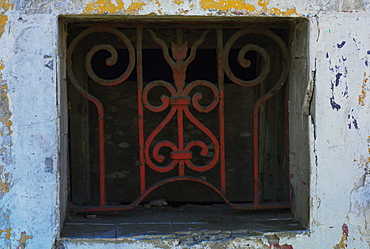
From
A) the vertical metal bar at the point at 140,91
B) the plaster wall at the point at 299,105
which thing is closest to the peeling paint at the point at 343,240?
the plaster wall at the point at 299,105

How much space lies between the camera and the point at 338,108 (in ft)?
8.74

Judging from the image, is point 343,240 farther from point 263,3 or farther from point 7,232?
point 7,232

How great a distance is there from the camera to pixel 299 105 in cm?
283

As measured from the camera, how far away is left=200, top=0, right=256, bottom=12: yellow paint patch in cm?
257

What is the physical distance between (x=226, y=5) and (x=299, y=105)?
27.1 inches

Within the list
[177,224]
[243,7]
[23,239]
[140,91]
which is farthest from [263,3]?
[23,239]

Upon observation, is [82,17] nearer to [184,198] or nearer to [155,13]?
[155,13]

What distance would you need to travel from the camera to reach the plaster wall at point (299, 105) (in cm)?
252

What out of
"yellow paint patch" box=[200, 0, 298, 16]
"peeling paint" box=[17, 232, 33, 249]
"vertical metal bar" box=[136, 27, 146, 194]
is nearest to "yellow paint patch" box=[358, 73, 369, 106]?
"yellow paint patch" box=[200, 0, 298, 16]

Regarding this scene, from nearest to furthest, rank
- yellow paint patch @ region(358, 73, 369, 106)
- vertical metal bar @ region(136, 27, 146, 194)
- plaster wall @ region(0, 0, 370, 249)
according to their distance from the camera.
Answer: plaster wall @ region(0, 0, 370, 249) → yellow paint patch @ region(358, 73, 369, 106) → vertical metal bar @ region(136, 27, 146, 194)

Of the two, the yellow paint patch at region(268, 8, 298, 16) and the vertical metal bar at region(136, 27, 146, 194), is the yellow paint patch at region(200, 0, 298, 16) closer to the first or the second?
the yellow paint patch at region(268, 8, 298, 16)

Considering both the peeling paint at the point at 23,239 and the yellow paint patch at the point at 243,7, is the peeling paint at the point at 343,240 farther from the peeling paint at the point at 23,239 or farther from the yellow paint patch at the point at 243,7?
the peeling paint at the point at 23,239

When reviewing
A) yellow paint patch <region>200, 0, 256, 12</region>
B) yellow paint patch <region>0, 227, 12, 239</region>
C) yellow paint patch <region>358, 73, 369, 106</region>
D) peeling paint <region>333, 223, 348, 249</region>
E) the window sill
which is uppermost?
yellow paint patch <region>200, 0, 256, 12</region>

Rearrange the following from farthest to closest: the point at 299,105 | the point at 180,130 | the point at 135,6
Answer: the point at 180,130, the point at 299,105, the point at 135,6
